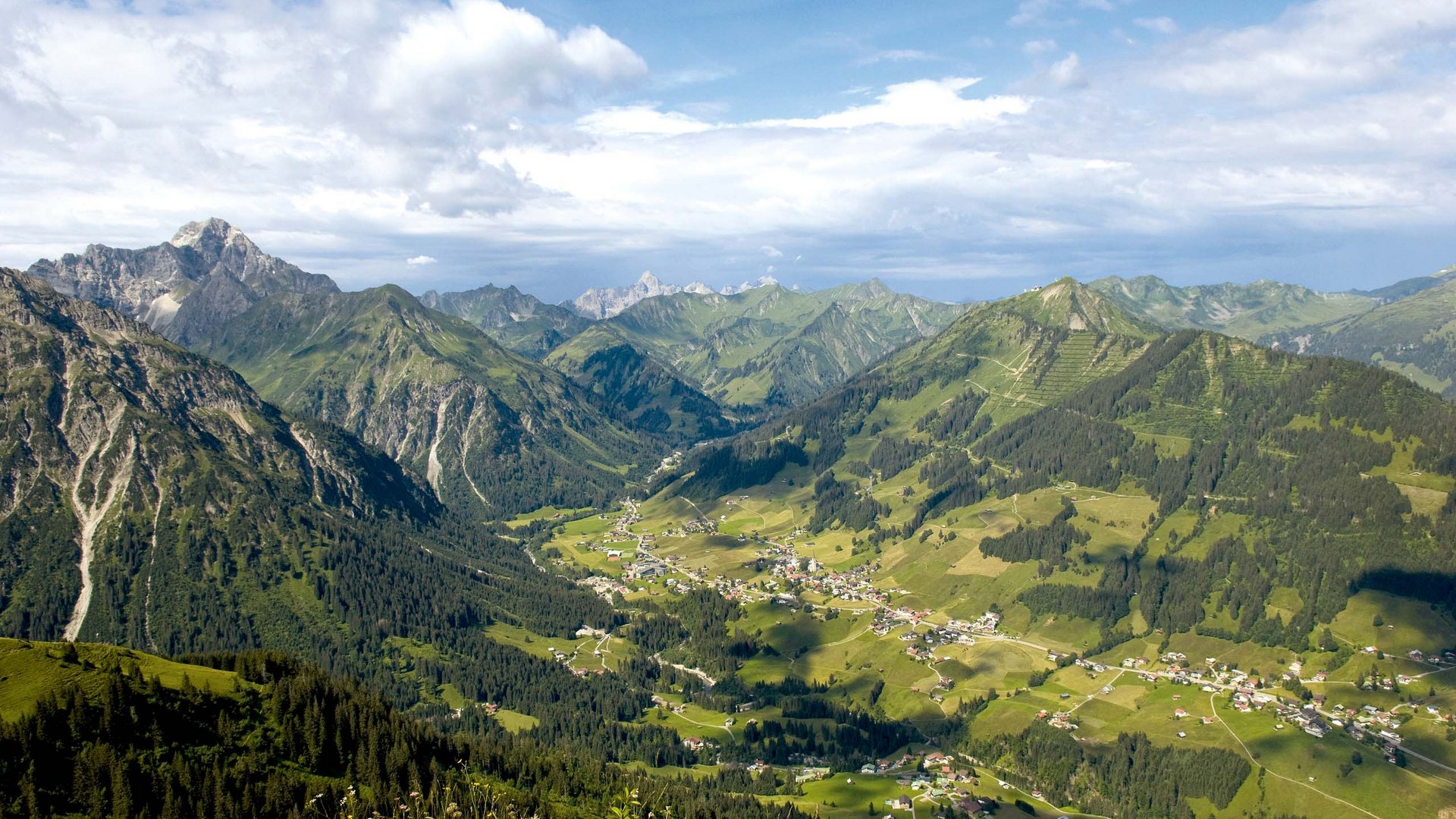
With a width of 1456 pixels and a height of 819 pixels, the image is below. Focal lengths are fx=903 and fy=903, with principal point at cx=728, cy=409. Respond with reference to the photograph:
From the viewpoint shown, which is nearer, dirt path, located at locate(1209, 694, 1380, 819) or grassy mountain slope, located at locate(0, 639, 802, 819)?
grassy mountain slope, located at locate(0, 639, 802, 819)

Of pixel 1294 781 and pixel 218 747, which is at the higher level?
pixel 218 747

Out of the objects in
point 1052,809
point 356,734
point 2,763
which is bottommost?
point 1052,809

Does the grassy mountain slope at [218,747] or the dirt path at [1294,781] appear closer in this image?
the grassy mountain slope at [218,747]

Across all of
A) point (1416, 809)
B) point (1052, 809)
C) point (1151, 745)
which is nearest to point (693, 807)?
point (1052, 809)

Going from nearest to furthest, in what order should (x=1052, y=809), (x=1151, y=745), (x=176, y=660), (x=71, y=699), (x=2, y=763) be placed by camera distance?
(x=2, y=763) → (x=71, y=699) → (x=176, y=660) → (x=1052, y=809) → (x=1151, y=745)

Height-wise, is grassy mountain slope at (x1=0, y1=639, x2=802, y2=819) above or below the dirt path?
above

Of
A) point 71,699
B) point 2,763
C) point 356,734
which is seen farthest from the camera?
point 356,734

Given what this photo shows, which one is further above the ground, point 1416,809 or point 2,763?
point 2,763

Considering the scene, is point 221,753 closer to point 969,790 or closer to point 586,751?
point 586,751

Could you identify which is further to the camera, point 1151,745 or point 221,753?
point 1151,745

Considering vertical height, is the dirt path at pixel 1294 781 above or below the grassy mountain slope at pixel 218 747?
below

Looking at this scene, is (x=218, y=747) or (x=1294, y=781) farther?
(x=1294, y=781)
